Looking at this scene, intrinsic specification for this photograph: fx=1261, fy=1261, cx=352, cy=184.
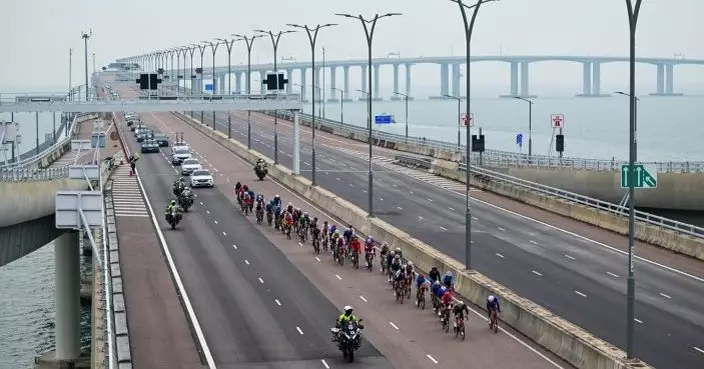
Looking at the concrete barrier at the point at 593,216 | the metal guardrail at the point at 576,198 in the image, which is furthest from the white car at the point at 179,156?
the concrete barrier at the point at 593,216

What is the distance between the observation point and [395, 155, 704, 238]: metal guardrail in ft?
175

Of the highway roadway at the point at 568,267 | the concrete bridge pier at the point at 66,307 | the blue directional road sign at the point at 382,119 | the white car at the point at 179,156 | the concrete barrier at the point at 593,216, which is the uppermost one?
the blue directional road sign at the point at 382,119

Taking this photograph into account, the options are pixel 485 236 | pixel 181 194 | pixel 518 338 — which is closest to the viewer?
pixel 518 338

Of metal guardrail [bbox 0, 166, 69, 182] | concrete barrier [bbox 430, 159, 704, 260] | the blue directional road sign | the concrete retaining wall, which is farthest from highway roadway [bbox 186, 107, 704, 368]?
the blue directional road sign

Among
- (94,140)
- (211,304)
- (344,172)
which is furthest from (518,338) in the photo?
(344,172)

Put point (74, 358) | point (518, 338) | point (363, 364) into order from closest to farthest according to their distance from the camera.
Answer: point (363, 364), point (518, 338), point (74, 358)

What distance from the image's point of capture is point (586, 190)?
87.0 metres

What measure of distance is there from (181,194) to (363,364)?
35.2 meters

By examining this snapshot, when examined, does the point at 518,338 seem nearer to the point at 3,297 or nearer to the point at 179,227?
the point at 179,227

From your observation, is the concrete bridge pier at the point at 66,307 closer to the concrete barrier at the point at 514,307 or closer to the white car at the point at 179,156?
the concrete barrier at the point at 514,307

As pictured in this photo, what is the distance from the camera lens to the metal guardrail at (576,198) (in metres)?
53.5

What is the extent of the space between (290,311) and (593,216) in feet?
79.9

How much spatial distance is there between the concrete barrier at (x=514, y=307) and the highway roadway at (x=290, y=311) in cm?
59

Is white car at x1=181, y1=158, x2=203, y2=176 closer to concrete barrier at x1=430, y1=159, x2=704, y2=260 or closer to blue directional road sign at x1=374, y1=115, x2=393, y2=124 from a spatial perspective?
concrete barrier at x1=430, y1=159, x2=704, y2=260
